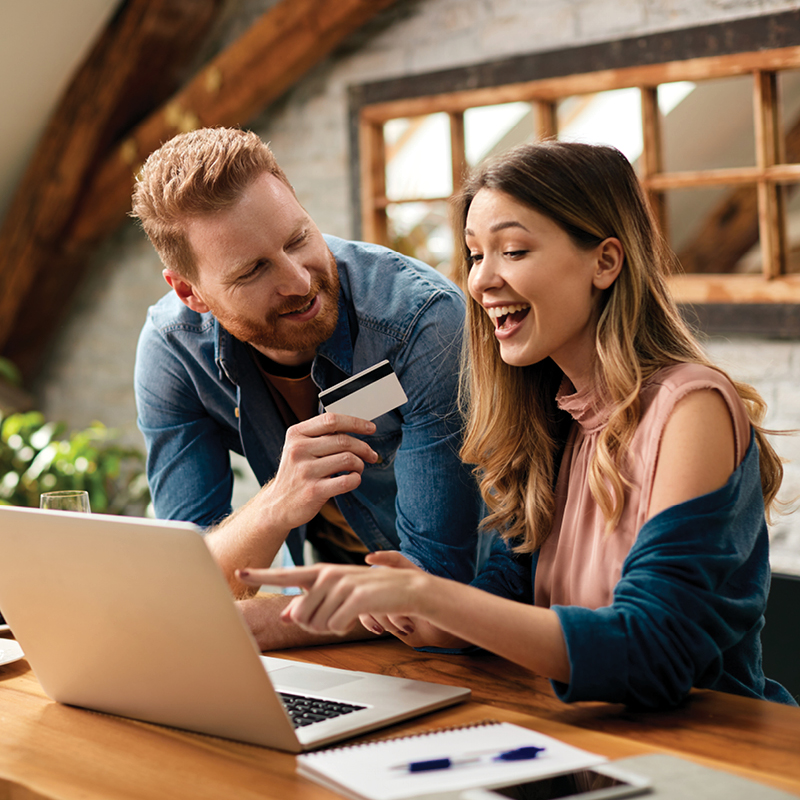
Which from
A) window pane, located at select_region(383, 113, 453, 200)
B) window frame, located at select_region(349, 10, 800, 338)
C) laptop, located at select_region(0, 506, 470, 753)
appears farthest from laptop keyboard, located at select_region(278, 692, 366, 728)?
window pane, located at select_region(383, 113, 453, 200)

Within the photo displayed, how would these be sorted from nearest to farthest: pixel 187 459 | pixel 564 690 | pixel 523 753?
pixel 523 753 → pixel 564 690 → pixel 187 459

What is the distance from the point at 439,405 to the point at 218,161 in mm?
548

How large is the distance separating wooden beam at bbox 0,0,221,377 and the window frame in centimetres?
124

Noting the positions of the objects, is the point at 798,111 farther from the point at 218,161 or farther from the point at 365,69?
the point at 218,161

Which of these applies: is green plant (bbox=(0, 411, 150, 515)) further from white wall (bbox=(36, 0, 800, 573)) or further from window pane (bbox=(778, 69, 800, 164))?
window pane (bbox=(778, 69, 800, 164))

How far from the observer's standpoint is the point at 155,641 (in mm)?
1078

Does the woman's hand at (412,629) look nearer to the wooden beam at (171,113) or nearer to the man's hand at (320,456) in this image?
the man's hand at (320,456)

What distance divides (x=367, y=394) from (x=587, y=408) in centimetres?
34

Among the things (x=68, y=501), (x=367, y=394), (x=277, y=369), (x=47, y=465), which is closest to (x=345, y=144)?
(x=47, y=465)

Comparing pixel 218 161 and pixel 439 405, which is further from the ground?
pixel 218 161

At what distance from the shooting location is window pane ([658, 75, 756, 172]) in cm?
488

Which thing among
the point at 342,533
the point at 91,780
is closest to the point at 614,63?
the point at 342,533

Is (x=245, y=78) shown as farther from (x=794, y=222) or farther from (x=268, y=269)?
(x=794, y=222)

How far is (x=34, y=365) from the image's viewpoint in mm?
5320
